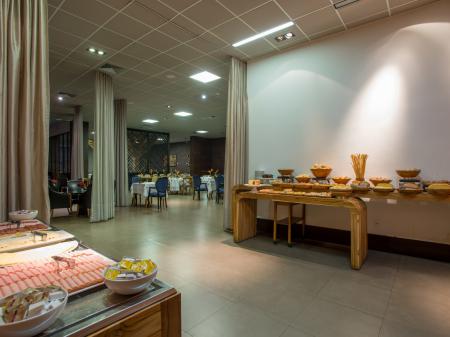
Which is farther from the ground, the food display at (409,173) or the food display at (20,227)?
the food display at (409,173)

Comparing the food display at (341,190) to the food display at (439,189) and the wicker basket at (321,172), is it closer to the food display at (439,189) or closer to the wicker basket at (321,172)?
the wicker basket at (321,172)

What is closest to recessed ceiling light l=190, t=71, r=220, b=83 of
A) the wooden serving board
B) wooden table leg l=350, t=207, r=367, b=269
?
wooden table leg l=350, t=207, r=367, b=269

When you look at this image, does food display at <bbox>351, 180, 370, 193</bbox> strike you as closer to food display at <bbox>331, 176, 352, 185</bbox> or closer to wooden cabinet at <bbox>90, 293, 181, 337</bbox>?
food display at <bbox>331, 176, 352, 185</bbox>

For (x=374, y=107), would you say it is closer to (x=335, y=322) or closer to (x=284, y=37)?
(x=284, y=37)

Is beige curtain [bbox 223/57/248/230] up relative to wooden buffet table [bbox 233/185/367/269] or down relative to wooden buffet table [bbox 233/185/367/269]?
up

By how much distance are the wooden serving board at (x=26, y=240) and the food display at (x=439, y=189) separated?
3310 millimetres

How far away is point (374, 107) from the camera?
348cm

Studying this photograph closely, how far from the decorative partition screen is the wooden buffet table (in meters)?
9.14

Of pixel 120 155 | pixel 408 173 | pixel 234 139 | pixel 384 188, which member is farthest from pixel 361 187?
pixel 120 155

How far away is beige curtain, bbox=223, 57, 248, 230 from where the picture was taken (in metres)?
4.56

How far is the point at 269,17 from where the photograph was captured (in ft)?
11.1

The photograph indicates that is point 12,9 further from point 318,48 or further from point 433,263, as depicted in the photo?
point 433,263

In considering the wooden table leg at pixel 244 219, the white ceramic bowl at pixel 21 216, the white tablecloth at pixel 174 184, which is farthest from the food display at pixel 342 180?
the white tablecloth at pixel 174 184

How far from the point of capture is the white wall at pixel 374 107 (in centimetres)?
308
